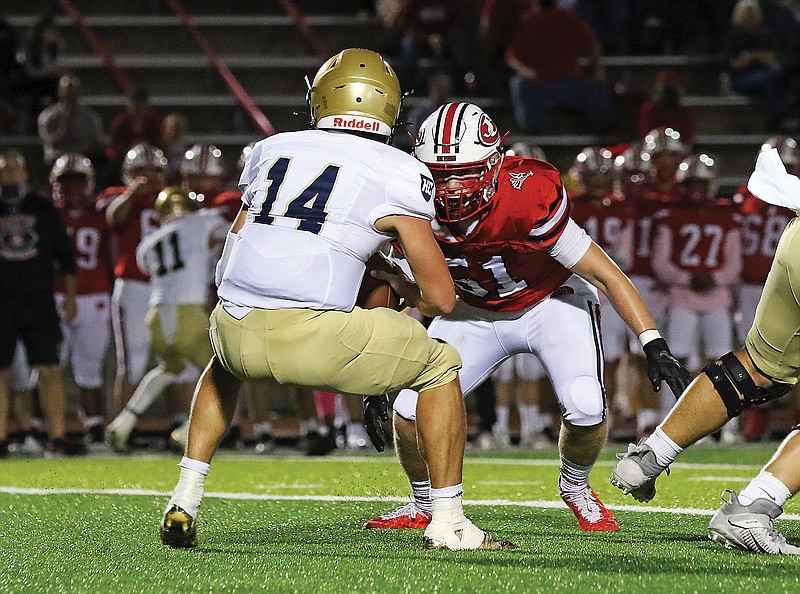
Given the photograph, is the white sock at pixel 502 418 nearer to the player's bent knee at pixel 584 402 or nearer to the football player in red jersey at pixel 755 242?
the football player in red jersey at pixel 755 242

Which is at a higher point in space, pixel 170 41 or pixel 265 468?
pixel 170 41

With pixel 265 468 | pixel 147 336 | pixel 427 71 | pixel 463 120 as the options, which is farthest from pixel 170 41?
pixel 463 120

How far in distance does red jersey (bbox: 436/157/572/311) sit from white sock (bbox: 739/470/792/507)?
1033mm

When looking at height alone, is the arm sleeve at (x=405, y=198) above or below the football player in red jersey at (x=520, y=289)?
above

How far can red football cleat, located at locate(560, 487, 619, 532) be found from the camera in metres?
4.70

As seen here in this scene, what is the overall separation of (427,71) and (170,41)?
110 inches

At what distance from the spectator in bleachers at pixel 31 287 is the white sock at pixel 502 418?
2.82 m

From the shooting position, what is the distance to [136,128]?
1148 centimetres

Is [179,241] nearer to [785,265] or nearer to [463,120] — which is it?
[463,120]

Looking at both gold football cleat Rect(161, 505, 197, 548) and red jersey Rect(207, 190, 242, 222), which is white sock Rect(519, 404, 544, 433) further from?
gold football cleat Rect(161, 505, 197, 548)

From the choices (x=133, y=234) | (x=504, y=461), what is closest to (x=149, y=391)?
(x=133, y=234)

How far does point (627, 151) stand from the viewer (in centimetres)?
1008

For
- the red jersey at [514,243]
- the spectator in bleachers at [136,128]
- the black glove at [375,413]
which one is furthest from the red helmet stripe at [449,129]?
the spectator in bleachers at [136,128]

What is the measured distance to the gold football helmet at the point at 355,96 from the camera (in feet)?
13.3
